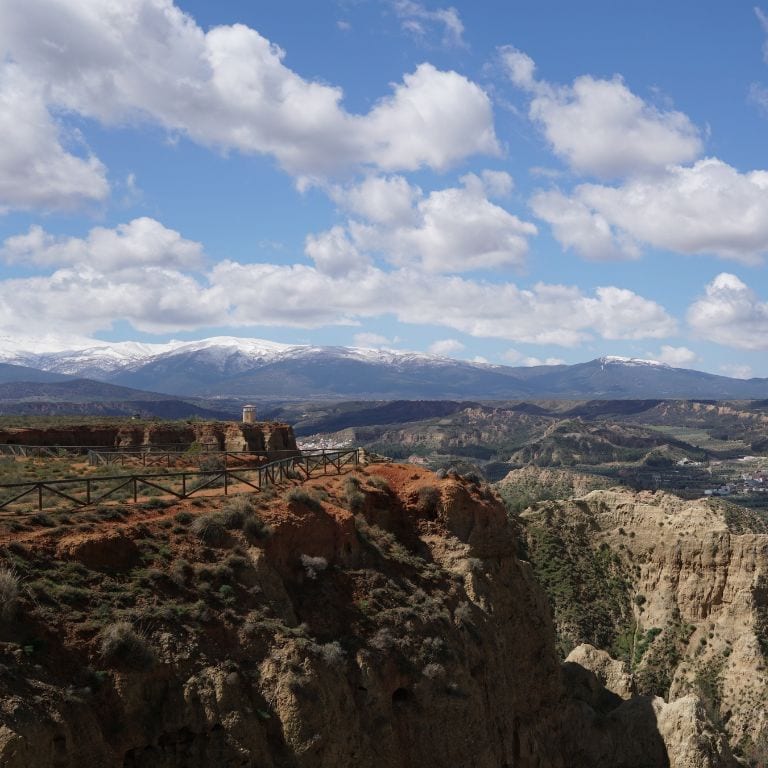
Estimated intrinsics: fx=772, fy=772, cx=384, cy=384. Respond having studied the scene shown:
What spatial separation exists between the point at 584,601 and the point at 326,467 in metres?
33.7

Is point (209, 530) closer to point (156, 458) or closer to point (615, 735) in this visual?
point (615, 735)

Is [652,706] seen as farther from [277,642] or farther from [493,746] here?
[277,642]

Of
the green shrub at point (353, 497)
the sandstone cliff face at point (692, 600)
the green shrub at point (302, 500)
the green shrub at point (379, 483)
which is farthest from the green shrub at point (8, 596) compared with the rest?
the sandstone cliff face at point (692, 600)

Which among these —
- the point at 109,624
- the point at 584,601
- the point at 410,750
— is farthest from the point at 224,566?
the point at 584,601

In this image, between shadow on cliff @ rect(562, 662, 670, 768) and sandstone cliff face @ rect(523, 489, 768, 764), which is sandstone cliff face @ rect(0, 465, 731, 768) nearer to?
shadow on cliff @ rect(562, 662, 670, 768)

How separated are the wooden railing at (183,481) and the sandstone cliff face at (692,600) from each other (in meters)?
18.4

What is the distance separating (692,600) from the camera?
55.5m

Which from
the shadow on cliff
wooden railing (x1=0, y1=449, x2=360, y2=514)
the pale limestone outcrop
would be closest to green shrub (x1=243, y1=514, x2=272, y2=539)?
wooden railing (x1=0, y1=449, x2=360, y2=514)

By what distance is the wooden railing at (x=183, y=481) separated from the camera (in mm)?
22797

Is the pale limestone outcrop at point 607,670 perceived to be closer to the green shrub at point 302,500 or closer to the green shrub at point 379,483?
the green shrub at point 379,483

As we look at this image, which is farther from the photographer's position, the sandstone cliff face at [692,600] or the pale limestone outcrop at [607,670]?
the sandstone cliff face at [692,600]

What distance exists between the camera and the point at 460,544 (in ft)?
89.0

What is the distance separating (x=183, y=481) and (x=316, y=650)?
7.30m

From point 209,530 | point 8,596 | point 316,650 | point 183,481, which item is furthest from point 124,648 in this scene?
point 183,481
